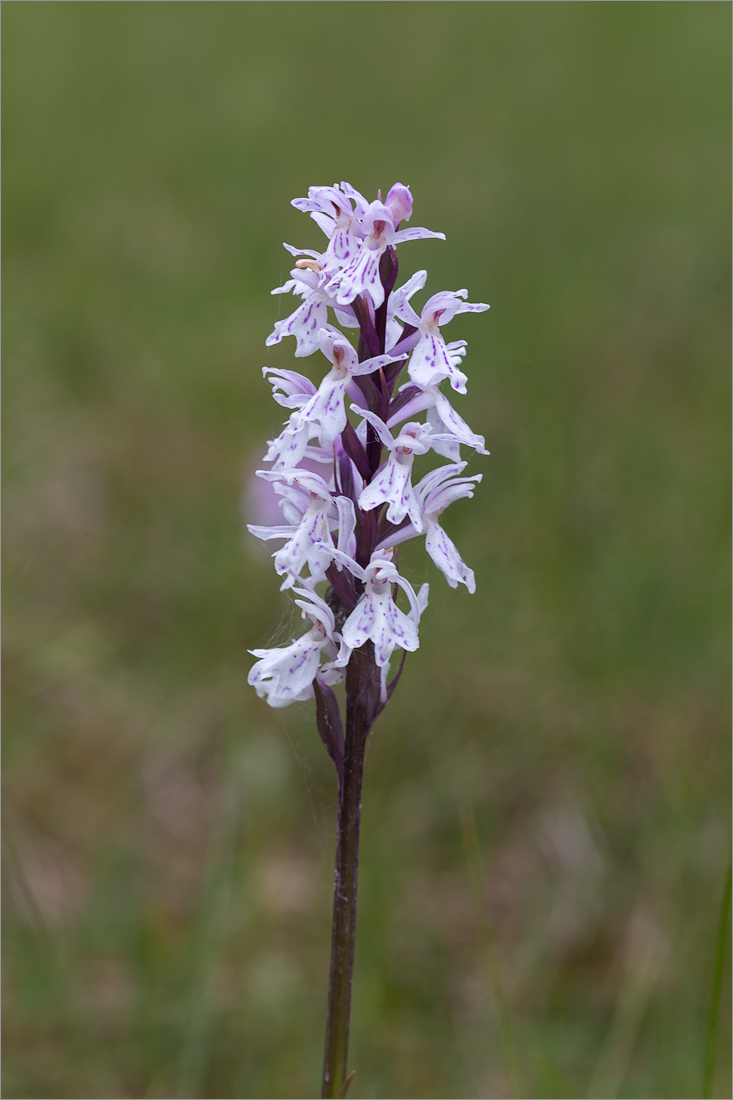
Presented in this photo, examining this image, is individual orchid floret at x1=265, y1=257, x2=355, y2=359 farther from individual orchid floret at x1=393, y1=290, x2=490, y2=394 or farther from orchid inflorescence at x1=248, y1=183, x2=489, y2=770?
individual orchid floret at x1=393, y1=290, x2=490, y2=394

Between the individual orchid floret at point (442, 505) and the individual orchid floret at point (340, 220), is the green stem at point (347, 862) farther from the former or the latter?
the individual orchid floret at point (340, 220)

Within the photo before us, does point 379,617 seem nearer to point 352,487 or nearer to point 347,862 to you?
point 352,487

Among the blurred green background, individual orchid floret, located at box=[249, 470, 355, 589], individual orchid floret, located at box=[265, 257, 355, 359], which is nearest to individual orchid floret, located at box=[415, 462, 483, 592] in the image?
individual orchid floret, located at box=[249, 470, 355, 589]

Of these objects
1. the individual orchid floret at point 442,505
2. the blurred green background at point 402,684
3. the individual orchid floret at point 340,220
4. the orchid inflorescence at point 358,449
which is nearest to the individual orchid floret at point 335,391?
→ the orchid inflorescence at point 358,449

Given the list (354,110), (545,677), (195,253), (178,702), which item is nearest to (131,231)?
(195,253)

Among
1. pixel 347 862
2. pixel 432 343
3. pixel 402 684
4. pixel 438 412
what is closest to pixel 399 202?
pixel 432 343
